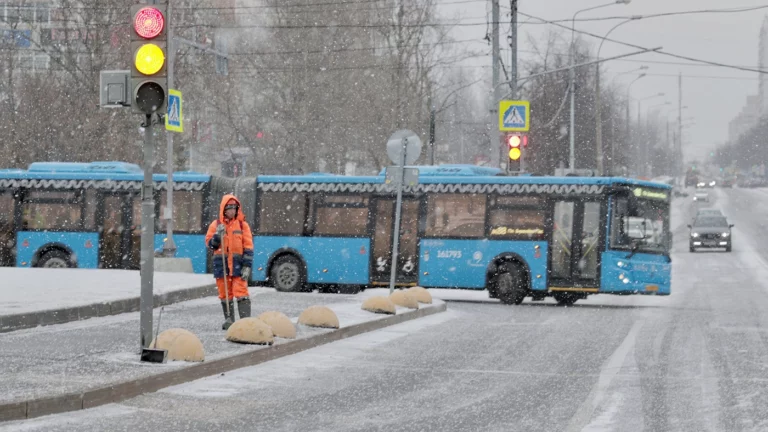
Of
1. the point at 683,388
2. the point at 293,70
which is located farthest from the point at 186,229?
the point at 293,70

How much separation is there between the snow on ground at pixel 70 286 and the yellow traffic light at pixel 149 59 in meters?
4.68

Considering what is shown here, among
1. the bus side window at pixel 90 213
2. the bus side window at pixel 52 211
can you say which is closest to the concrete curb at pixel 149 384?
the bus side window at pixel 90 213

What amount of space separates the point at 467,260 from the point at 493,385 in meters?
16.3

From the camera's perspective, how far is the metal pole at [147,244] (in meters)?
12.0

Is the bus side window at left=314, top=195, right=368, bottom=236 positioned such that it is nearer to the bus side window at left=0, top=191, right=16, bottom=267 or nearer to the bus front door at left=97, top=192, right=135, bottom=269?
the bus front door at left=97, top=192, right=135, bottom=269

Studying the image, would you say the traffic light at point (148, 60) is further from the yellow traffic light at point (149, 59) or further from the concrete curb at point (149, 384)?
the concrete curb at point (149, 384)

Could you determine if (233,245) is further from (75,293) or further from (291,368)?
(75,293)

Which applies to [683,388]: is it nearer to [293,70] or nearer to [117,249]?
[117,249]

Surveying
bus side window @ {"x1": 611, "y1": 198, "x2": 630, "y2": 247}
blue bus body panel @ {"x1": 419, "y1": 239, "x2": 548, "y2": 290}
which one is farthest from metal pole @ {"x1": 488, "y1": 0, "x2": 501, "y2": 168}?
bus side window @ {"x1": 611, "y1": 198, "x2": 630, "y2": 247}

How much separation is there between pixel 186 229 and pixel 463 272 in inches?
266

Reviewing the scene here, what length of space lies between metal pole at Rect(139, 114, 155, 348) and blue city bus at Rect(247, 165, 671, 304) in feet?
53.0

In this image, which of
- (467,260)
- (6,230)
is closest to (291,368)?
(467,260)

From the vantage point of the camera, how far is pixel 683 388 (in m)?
11.8

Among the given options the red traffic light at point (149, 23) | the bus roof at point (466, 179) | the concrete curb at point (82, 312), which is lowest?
the concrete curb at point (82, 312)
